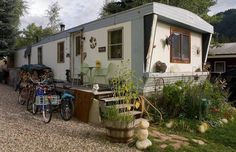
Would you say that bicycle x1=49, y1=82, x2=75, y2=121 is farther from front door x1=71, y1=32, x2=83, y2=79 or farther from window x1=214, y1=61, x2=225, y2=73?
window x1=214, y1=61, x2=225, y2=73

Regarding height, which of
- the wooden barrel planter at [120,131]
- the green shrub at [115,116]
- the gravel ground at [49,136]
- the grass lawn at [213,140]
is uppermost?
the green shrub at [115,116]

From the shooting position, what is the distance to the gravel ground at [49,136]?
499 cm

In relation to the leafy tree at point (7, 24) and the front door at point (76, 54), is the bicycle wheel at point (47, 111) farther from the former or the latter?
the leafy tree at point (7, 24)

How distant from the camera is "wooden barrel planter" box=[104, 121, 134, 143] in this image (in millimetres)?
5352

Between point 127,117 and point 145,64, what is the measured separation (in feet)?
8.23

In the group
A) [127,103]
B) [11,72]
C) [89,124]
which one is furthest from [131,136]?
[11,72]

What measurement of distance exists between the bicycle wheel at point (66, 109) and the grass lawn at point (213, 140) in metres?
2.31

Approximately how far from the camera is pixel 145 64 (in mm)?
7598

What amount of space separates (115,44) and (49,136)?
4.05 meters

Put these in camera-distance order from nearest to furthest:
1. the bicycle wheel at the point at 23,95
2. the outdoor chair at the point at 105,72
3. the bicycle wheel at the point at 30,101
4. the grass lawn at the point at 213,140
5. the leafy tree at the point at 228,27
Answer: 1. the grass lawn at the point at 213,140
2. the bicycle wheel at the point at 30,101
3. the outdoor chair at the point at 105,72
4. the bicycle wheel at the point at 23,95
5. the leafy tree at the point at 228,27

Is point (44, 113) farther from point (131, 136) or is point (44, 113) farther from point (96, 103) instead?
point (131, 136)

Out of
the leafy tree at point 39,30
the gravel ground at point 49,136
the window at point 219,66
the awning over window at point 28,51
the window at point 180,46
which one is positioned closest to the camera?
the gravel ground at point 49,136

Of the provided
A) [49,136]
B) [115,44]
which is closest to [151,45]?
[115,44]

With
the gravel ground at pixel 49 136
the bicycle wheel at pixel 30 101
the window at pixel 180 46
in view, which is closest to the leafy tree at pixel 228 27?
the window at pixel 180 46
